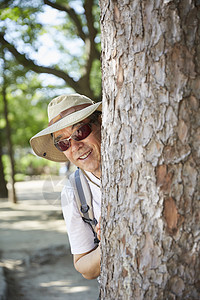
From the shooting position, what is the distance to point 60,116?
2658 mm

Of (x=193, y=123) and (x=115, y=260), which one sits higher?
(x=193, y=123)

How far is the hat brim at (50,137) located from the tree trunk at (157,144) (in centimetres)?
87

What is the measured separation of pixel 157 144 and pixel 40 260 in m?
6.54

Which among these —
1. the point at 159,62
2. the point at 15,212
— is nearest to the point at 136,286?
the point at 159,62

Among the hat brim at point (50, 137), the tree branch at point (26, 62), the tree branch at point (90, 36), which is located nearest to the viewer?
the hat brim at point (50, 137)

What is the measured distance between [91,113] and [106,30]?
85cm

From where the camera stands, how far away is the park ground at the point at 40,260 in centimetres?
567

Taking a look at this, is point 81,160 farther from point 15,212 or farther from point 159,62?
point 15,212

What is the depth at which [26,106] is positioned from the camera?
19578 mm

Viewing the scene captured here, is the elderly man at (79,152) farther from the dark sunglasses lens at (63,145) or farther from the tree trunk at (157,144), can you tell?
the tree trunk at (157,144)

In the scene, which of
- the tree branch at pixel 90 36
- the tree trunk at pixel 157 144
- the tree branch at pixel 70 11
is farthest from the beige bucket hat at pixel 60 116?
the tree branch at pixel 70 11

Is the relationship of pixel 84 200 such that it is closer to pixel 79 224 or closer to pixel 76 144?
pixel 79 224

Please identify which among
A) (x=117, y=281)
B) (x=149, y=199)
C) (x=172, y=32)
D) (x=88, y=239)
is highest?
(x=172, y=32)

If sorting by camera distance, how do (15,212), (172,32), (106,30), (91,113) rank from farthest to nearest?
(15,212), (91,113), (106,30), (172,32)
